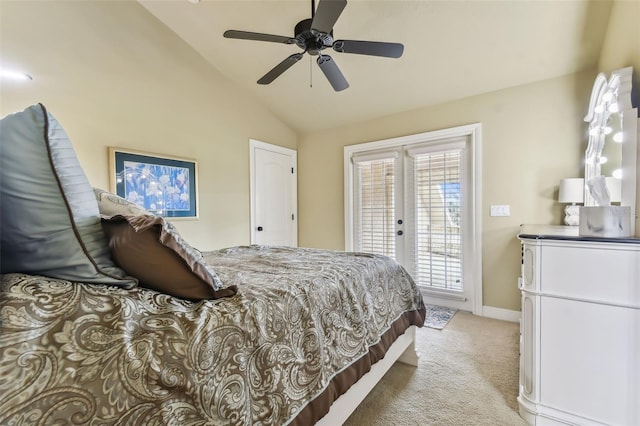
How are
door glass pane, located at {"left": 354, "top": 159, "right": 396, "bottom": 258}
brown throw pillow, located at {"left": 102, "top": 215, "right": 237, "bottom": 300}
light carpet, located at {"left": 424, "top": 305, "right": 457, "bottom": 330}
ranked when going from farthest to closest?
door glass pane, located at {"left": 354, "top": 159, "right": 396, "bottom": 258}, light carpet, located at {"left": 424, "top": 305, "right": 457, "bottom": 330}, brown throw pillow, located at {"left": 102, "top": 215, "right": 237, "bottom": 300}

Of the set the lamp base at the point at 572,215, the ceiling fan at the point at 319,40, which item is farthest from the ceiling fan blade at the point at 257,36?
the lamp base at the point at 572,215

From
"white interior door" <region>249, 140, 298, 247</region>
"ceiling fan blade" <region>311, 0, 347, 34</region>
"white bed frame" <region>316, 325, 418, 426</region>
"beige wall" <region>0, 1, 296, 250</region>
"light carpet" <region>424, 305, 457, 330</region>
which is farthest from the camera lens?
"white interior door" <region>249, 140, 298, 247</region>

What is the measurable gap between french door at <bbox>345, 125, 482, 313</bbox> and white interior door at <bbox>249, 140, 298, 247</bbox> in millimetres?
956

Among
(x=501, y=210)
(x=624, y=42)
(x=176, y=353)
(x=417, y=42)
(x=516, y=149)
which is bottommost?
(x=176, y=353)

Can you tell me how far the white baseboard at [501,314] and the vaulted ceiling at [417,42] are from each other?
7.89ft

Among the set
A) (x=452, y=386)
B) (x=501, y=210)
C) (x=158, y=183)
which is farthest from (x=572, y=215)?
(x=158, y=183)

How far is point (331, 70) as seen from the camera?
2195mm

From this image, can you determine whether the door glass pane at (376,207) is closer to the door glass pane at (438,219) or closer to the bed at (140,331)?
the door glass pane at (438,219)

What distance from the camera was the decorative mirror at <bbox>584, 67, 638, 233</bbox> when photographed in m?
1.53

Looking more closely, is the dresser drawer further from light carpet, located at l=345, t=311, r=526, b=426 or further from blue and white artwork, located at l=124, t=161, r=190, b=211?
blue and white artwork, located at l=124, t=161, r=190, b=211

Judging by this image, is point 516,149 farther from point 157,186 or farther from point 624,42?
point 157,186

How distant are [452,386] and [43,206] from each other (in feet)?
7.57

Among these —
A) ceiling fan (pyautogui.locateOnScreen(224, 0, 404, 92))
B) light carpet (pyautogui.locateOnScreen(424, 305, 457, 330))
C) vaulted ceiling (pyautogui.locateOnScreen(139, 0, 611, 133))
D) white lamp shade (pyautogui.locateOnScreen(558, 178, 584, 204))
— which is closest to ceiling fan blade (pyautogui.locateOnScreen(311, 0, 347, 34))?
ceiling fan (pyautogui.locateOnScreen(224, 0, 404, 92))

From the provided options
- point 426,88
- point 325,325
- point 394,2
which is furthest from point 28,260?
point 426,88
